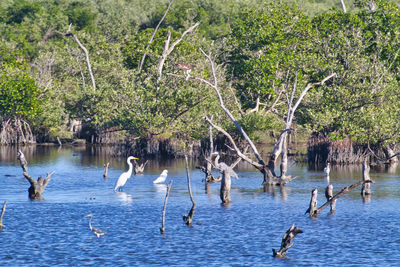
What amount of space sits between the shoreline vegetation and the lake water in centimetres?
685

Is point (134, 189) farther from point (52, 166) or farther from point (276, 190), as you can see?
point (52, 166)

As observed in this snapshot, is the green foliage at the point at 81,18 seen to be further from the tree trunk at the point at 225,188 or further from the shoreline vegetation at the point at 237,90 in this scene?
the tree trunk at the point at 225,188

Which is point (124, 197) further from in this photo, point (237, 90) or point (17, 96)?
point (17, 96)

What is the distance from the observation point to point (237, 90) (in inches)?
2677

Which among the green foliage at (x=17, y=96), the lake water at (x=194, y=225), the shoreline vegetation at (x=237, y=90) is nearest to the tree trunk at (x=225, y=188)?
the lake water at (x=194, y=225)

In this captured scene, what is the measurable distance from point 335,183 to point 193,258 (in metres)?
20.3

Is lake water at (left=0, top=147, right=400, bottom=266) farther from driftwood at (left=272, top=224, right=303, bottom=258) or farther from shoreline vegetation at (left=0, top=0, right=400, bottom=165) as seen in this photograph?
shoreline vegetation at (left=0, top=0, right=400, bottom=165)

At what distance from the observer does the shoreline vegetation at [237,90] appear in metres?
53.0

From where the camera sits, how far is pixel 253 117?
180 ft

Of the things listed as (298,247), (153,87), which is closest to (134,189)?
(298,247)

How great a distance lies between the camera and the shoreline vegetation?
53.0 m

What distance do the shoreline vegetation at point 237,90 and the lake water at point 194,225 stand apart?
6853 mm

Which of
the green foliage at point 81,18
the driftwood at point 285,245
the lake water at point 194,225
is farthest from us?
the green foliage at point 81,18

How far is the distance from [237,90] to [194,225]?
41.8m
